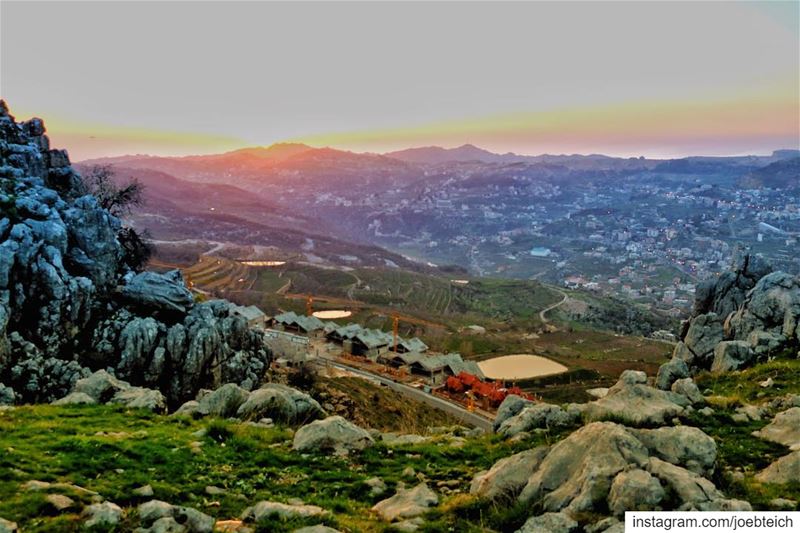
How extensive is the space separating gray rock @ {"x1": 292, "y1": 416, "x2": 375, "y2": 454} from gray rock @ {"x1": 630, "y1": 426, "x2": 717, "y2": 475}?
7.42m

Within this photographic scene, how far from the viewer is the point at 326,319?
121 m

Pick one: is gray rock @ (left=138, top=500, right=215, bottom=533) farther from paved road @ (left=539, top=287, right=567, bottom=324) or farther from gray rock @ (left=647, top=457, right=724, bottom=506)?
paved road @ (left=539, top=287, right=567, bottom=324)

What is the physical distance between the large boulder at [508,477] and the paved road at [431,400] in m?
34.4

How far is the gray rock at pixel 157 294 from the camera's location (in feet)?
121

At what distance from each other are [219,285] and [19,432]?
135391mm

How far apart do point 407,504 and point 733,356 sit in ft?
66.7

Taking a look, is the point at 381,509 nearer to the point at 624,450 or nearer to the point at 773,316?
the point at 624,450

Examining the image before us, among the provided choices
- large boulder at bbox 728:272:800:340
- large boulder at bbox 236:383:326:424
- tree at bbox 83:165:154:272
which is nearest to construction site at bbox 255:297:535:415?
tree at bbox 83:165:154:272

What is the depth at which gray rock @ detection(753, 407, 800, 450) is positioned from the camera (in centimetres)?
1312

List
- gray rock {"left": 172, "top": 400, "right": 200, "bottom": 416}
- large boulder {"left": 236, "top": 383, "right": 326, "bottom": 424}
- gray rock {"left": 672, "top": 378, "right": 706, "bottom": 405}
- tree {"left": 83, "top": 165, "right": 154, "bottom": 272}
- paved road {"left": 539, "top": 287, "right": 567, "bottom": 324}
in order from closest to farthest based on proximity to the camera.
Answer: gray rock {"left": 672, "top": 378, "right": 706, "bottom": 405} → large boulder {"left": 236, "top": 383, "right": 326, "bottom": 424} → gray rock {"left": 172, "top": 400, "right": 200, "bottom": 416} → tree {"left": 83, "top": 165, "right": 154, "bottom": 272} → paved road {"left": 539, "top": 287, "right": 567, "bottom": 324}

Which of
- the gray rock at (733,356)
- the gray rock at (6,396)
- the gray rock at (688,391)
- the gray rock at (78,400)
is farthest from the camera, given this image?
the gray rock at (733,356)

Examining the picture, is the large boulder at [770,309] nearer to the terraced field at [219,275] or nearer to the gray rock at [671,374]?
the gray rock at [671,374]

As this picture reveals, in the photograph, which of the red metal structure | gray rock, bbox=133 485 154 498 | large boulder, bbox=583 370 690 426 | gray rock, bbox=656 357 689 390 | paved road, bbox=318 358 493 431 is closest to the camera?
gray rock, bbox=133 485 154 498

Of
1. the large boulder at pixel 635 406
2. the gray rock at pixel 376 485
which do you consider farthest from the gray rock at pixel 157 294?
the large boulder at pixel 635 406
